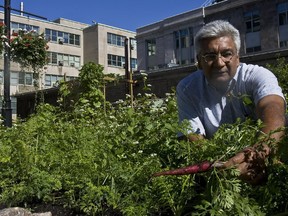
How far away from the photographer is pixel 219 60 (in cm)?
261

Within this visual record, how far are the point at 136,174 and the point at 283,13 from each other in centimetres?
3376

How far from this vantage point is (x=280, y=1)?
3359 cm

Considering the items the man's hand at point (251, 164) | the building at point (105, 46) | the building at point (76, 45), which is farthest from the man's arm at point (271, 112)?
the building at point (105, 46)

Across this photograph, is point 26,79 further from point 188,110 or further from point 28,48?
point 188,110

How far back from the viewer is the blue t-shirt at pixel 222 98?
2.51 metres

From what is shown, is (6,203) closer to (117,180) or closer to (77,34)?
(117,180)

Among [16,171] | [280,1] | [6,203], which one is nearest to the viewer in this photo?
[6,203]

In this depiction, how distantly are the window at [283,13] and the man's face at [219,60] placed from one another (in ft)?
108

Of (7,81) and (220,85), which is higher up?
(7,81)

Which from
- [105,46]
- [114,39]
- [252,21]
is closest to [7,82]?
[252,21]

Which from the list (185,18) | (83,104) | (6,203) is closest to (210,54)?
(6,203)

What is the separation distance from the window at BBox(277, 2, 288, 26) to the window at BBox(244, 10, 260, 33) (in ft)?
5.53

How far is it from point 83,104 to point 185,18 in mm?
33716

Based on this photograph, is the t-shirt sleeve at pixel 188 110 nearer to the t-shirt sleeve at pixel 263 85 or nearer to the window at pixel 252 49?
the t-shirt sleeve at pixel 263 85
